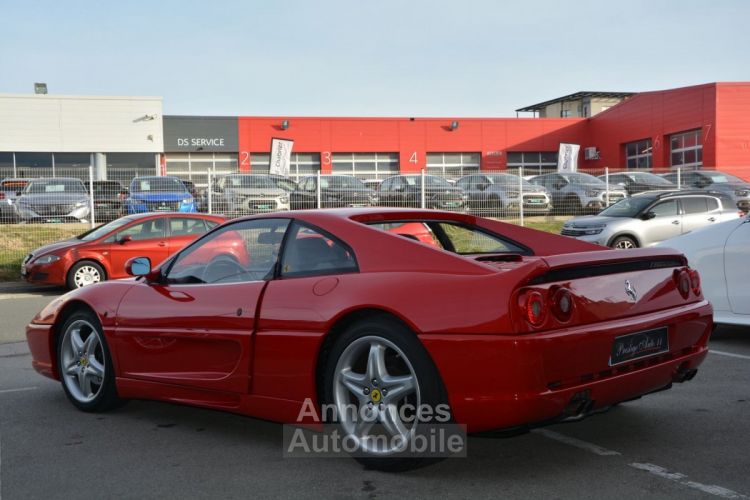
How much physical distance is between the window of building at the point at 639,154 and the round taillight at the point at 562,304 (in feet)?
133

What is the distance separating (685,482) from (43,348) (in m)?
4.14

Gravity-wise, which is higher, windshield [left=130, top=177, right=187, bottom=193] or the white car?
windshield [left=130, top=177, right=187, bottom=193]

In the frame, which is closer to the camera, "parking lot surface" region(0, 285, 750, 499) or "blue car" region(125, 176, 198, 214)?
"parking lot surface" region(0, 285, 750, 499)

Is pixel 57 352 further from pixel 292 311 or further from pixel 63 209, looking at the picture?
pixel 63 209

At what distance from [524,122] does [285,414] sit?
44.6 meters

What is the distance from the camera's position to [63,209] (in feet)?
62.1

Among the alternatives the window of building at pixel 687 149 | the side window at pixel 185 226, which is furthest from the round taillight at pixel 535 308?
the window of building at pixel 687 149

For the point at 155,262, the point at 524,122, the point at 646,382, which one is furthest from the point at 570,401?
the point at 524,122

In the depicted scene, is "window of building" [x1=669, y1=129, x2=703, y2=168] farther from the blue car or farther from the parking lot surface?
the parking lot surface

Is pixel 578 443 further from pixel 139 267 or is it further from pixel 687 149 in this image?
pixel 687 149

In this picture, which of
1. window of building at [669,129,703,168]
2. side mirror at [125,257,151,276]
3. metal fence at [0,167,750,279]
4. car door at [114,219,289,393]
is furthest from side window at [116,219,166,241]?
window of building at [669,129,703,168]

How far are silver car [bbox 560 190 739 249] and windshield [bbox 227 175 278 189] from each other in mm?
7908

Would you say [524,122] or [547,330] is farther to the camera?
[524,122]

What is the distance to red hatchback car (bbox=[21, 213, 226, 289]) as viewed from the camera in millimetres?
13203
